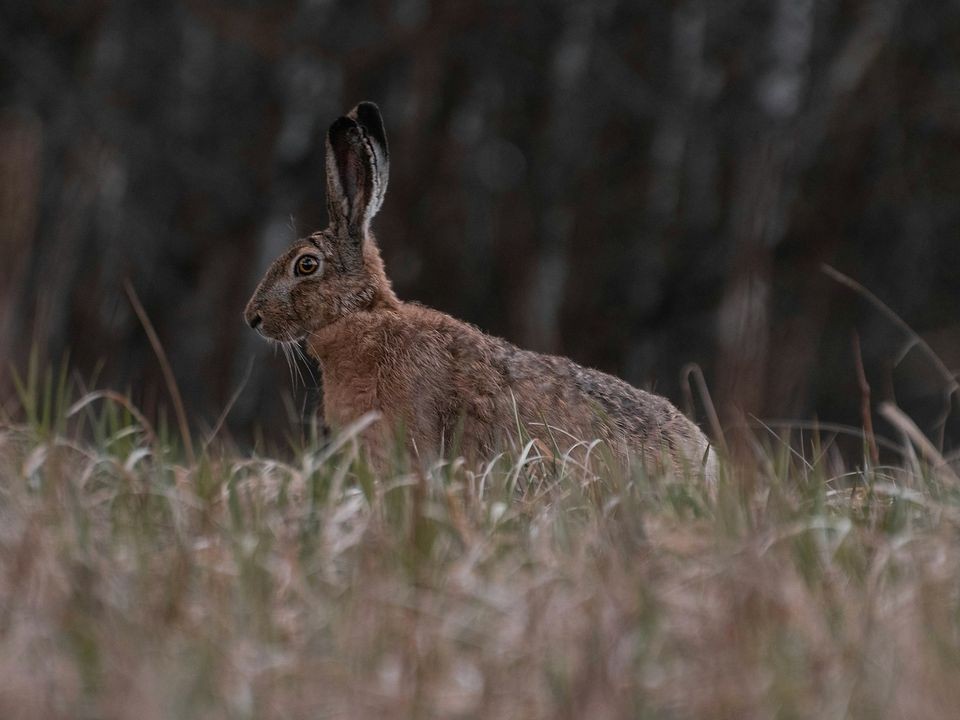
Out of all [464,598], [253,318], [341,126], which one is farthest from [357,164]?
[464,598]

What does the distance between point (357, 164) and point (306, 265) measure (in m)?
0.56

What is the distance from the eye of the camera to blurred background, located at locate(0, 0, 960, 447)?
650 inches

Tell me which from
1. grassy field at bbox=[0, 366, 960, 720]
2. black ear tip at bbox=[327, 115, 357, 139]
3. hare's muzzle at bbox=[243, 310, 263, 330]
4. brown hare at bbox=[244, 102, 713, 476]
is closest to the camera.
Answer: grassy field at bbox=[0, 366, 960, 720]

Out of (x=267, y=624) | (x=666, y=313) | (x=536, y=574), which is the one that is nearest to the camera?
(x=267, y=624)

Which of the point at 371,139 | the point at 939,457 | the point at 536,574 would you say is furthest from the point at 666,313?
the point at 536,574

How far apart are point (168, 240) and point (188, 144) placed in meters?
1.10

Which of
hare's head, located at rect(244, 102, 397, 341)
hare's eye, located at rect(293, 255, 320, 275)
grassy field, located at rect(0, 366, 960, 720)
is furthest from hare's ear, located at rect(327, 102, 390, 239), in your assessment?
grassy field, located at rect(0, 366, 960, 720)

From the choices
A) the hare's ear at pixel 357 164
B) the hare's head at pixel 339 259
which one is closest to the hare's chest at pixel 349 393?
the hare's head at pixel 339 259

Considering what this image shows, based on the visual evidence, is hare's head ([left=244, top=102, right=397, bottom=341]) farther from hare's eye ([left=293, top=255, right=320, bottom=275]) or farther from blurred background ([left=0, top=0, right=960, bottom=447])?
blurred background ([left=0, top=0, right=960, bottom=447])

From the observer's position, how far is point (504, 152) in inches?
689

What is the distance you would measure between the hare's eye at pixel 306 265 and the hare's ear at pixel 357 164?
246mm

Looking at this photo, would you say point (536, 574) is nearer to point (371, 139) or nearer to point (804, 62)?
point (371, 139)

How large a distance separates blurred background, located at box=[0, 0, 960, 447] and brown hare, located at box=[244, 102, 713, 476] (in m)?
8.60

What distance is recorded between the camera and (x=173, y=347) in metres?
17.2
